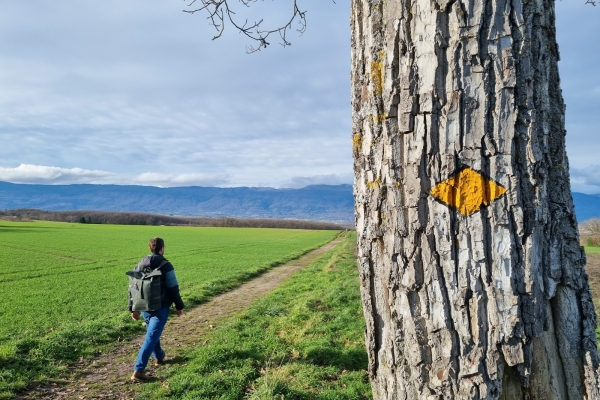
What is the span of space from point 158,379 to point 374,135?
247 inches

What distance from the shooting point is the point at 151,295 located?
6262 mm

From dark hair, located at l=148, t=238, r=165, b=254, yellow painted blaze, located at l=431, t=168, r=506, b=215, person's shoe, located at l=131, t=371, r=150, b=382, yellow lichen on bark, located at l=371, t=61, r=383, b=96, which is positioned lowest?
person's shoe, located at l=131, t=371, r=150, b=382

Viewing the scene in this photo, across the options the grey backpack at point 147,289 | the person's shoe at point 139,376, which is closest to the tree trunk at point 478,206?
the grey backpack at point 147,289

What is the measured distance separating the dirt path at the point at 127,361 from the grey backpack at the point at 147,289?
Answer: 1329 millimetres

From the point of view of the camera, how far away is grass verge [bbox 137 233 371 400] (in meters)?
5.74

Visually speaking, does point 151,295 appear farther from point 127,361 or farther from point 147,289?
point 127,361

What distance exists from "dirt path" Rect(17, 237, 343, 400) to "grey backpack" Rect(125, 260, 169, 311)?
1.33 m

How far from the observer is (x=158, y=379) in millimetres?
6461

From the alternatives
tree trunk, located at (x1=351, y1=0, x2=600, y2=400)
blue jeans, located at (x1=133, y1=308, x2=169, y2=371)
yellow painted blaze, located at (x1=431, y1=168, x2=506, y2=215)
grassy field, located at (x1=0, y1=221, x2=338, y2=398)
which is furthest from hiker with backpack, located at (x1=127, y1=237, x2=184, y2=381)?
yellow painted blaze, located at (x1=431, y1=168, x2=506, y2=215)

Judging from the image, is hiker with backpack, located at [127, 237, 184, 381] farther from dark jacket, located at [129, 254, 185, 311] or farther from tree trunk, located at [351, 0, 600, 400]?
tree trunk, located at [351, 0, 600, 400]

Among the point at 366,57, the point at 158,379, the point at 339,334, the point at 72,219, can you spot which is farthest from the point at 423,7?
the point at 72,219

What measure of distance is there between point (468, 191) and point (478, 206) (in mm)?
80

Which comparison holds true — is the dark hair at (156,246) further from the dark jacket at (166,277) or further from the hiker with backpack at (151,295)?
the dark jacket at (166,277)

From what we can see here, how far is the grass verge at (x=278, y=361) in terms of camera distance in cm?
574
